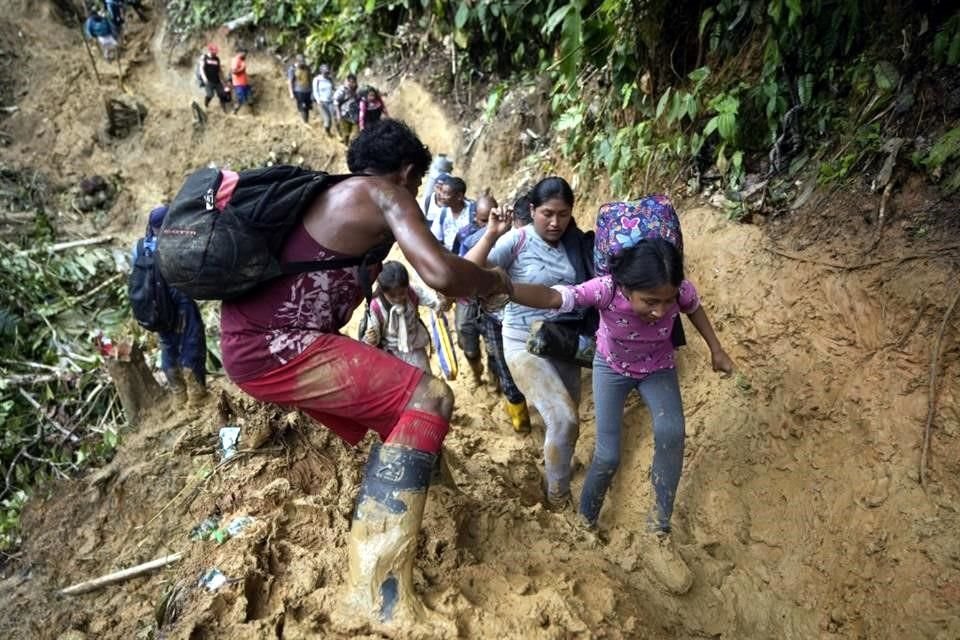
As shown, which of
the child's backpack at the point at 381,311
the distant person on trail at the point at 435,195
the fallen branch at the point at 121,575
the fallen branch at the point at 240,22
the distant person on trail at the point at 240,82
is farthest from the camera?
the fallen branch at the point at 240,22

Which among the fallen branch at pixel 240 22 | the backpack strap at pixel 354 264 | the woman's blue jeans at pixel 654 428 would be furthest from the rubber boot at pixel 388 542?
the fallen branch at pixel 240 22

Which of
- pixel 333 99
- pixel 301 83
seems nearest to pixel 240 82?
pixel 301 83

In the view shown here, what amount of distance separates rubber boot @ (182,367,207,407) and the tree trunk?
→ 9.0 inches

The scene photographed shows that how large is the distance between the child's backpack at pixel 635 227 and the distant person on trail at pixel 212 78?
1298 centimetres

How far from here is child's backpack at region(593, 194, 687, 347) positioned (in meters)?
3.40

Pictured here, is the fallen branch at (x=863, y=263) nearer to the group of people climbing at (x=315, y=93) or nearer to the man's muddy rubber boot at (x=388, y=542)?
the man's muddy rubber boot at (x=388, y=542)

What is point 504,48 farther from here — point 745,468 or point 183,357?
point 745,468

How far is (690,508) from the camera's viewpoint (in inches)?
151

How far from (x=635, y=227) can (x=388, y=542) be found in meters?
2.12

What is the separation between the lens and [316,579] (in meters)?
2.49

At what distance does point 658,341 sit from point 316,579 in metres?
1.94

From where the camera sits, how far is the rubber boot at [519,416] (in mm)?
4898

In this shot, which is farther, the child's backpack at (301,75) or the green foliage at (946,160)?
the child's backpack at (301,75)

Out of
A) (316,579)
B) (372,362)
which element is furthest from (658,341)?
(316,579)
